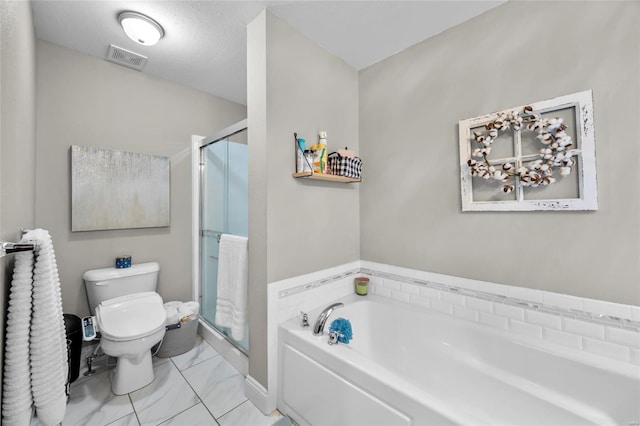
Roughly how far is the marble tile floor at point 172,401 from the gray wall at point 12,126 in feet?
3.23

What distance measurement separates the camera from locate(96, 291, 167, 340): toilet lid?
5.51 feet

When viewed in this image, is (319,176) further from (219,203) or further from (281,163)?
(219,203)

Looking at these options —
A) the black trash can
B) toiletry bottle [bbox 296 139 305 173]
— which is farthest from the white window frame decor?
the black trash can

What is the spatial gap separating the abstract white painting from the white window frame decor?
94.9 inches

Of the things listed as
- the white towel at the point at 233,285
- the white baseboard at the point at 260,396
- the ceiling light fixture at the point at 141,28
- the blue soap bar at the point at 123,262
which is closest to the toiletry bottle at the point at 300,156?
the white towel at the point at 233,285

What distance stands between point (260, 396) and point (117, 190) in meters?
1.89

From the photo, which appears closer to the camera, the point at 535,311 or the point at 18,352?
the point at 18,352

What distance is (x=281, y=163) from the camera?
1.61 meters

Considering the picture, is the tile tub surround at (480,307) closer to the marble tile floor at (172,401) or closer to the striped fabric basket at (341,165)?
the marble tile floor at (172,401)

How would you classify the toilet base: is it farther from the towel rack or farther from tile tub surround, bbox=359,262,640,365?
tile tub surround, bbox=359,262,640,365

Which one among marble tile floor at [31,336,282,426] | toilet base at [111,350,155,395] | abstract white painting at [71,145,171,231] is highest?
abstract white painting at [71,145,171,231]

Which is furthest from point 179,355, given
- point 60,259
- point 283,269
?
point 283,269

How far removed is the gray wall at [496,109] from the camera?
3.92 ft

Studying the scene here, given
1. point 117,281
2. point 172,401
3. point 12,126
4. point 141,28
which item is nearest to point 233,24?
point 141,28
